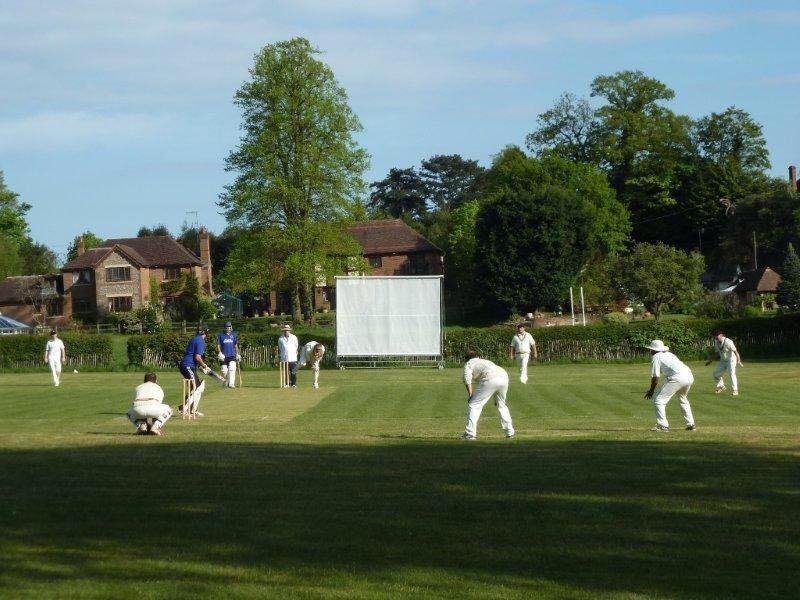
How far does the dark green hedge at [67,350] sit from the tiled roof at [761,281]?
58.3 meters

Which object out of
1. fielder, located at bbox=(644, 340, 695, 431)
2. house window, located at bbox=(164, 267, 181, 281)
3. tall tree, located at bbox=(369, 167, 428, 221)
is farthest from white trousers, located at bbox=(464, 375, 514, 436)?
tall tree, located at bbox=(369, 167, 428, 221)

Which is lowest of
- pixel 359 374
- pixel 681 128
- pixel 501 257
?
pixel 359 374

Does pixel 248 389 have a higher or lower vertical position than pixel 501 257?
lower

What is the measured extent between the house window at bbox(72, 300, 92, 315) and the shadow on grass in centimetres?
8670

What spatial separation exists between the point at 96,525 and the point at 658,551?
576 cm

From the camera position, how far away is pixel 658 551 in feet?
33.4

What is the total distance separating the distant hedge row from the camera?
50969 mm

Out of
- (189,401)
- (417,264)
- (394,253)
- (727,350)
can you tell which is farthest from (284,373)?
(417,264)

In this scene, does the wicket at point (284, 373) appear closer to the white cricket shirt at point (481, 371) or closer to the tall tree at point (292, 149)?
the white cricket shirt at point (481, 371)

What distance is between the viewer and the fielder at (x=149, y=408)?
20422 millimetres

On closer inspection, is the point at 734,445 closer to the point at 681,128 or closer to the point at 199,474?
the point at 199,474

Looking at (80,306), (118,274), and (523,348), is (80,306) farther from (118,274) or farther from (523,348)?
(523,348)

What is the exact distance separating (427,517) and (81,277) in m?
94.0

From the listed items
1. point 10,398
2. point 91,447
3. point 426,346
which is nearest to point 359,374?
point 426,346
